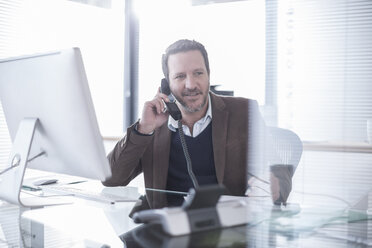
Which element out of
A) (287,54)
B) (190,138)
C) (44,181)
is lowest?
(44,181)

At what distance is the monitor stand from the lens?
1.09m

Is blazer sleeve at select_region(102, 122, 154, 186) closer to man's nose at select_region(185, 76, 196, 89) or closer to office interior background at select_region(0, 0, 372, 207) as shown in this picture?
man's nose at select_region(185, 76, 196, 89)

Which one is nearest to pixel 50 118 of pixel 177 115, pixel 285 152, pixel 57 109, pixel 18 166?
pixel 57 109

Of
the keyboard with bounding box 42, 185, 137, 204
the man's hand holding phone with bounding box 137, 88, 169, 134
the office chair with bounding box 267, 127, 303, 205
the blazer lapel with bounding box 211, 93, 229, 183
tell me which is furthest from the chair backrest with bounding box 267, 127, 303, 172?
the keyboard with bounding box 42, 185, 137, 204

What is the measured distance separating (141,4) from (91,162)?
269cm

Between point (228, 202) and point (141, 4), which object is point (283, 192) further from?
point (141, 4)

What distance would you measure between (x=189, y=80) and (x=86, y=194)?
0.78 metres

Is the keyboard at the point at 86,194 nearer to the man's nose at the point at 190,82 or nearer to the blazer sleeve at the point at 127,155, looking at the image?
the blazer sleeve at the point at 127,155

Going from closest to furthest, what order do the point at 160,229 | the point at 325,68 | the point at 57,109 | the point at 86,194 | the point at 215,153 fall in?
the point at 160,229, the point at 57,109, the point at 86,194, the point at 215,153, the point at 325,68

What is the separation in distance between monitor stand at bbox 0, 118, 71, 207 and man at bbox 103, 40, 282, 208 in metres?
0.51

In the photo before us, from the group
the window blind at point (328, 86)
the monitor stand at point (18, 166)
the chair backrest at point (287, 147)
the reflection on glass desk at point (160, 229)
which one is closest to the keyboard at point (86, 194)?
the reflection on glass desk at point (160, 229)

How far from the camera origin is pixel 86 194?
4.24 feet

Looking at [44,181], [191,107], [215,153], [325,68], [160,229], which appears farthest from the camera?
[325,68]

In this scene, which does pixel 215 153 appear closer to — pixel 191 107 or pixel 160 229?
pixel 191 107
